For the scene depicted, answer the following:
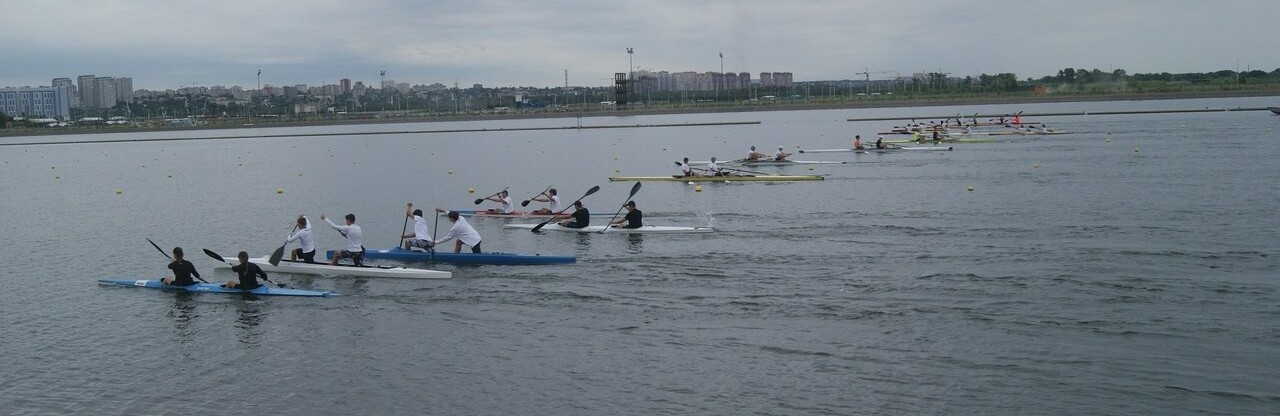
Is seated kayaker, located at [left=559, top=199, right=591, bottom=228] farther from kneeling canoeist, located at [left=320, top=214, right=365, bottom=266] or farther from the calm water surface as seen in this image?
kneeling canoeist, located at [left=320, top=214, right=365, bottom=266]

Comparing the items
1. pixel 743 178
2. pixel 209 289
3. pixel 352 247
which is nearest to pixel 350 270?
pixel 352 247

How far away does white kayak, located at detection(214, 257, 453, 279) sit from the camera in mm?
20188

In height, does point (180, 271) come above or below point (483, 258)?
above

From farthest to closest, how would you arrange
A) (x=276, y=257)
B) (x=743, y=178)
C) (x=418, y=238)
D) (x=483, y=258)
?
1. (x=743, y=178)
2. (x=418, y=238)
3. (x=483, y=258)
4. (x=276, y=257)

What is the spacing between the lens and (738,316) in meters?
16.2

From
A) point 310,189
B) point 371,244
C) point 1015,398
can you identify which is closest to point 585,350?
point 1015,398

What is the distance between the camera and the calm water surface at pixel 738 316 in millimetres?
12930

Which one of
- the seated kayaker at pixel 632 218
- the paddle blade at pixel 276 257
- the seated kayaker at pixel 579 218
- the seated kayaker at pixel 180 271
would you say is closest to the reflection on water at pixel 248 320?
the seated kayaker at pixel 180 271

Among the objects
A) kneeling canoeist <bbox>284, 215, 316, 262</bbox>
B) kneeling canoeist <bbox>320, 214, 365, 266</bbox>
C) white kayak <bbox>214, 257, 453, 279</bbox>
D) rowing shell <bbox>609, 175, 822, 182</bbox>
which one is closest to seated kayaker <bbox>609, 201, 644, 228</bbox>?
white kayak <bbox>214, 257, 453, 279</bbox>

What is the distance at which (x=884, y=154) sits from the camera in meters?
51.5

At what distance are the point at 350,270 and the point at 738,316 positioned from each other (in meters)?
8.04

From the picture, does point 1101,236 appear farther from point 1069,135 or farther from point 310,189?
point 1069,135

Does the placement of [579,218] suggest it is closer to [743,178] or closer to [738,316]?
[738,316]

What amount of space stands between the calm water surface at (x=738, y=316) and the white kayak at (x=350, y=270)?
0.85 feet
